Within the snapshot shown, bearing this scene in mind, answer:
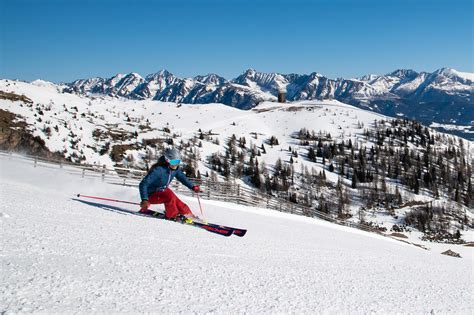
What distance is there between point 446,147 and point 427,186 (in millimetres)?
57845

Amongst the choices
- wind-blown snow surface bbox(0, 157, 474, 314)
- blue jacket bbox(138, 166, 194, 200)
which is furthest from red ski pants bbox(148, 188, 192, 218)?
wind-blown snow surface bbox(0, 157, 474, 314)

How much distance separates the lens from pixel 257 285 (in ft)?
17.4

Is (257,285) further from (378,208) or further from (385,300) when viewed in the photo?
(378,208)

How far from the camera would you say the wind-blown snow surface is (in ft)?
13.5

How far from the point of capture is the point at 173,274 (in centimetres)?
519

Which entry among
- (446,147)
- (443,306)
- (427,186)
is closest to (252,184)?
(427,186)

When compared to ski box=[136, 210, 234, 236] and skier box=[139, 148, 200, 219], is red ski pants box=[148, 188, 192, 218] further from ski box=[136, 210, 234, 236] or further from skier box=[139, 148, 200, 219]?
ski box=[136, 210, 234, 236]

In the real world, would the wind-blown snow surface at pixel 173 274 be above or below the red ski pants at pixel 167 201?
below

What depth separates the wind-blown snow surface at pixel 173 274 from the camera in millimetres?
4102

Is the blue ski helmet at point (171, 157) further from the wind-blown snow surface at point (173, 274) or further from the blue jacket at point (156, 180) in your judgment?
the wind-blown snow surface at point (173, 274)

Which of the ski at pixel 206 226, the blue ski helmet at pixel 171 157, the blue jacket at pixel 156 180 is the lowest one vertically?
the ski at pixel 206 226

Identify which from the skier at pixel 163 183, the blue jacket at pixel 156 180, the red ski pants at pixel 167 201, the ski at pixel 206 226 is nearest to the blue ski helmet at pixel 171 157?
the skier at pixel 163 183

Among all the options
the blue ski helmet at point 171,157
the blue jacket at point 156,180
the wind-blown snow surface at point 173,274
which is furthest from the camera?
the blue ski helmet at point 171,157

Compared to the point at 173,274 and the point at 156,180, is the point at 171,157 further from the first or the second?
the point at 173,274
